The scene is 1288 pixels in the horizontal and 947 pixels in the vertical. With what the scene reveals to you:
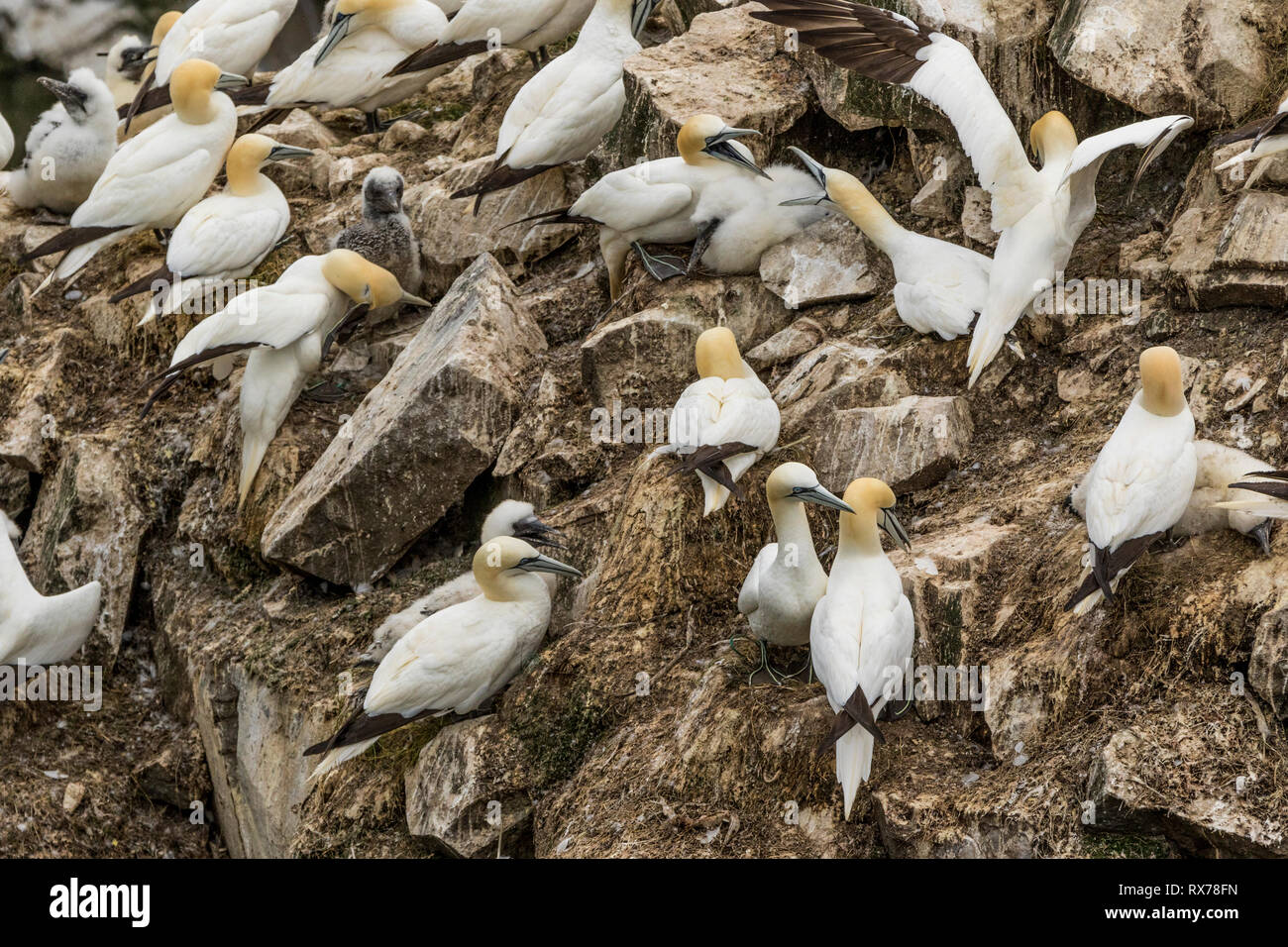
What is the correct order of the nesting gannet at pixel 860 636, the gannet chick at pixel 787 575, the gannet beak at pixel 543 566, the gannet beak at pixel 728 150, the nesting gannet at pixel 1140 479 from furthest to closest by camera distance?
the gannet beak at pixel 728 150, the gannet beak at pixel 543 566, the gannet chick at pixel 787 575, the nesting gannet at pixel 1140 479, the nesting gannet at pixel 860 636

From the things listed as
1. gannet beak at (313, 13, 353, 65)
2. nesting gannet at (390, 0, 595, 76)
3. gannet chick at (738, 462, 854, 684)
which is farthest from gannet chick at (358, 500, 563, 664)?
gannet beak at (313, 13, 353, 65)

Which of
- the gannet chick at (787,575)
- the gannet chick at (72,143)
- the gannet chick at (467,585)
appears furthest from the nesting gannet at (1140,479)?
the gannet chick at (72,143)

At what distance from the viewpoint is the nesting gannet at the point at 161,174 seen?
30.8 feet

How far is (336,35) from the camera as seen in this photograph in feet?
34.3

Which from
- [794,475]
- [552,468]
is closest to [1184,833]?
[794,475]

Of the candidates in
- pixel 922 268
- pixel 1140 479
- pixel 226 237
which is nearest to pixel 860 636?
pixel 1140 479

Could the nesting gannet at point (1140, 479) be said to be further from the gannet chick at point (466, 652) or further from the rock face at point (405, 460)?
the rock face at point (405, 460)

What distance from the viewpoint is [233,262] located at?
29.6ft

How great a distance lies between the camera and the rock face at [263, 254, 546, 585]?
7.78 m

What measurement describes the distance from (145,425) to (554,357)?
257cm

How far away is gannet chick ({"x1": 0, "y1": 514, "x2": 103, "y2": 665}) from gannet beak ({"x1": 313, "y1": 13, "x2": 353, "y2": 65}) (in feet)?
12.6

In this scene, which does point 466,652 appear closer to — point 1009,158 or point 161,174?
point 1009,158

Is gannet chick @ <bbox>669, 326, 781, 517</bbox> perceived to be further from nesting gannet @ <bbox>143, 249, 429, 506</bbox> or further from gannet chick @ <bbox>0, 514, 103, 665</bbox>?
gannet chick @ <bbox>0, 514, 103, 665</bbox>

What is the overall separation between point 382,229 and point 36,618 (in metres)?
2.73
